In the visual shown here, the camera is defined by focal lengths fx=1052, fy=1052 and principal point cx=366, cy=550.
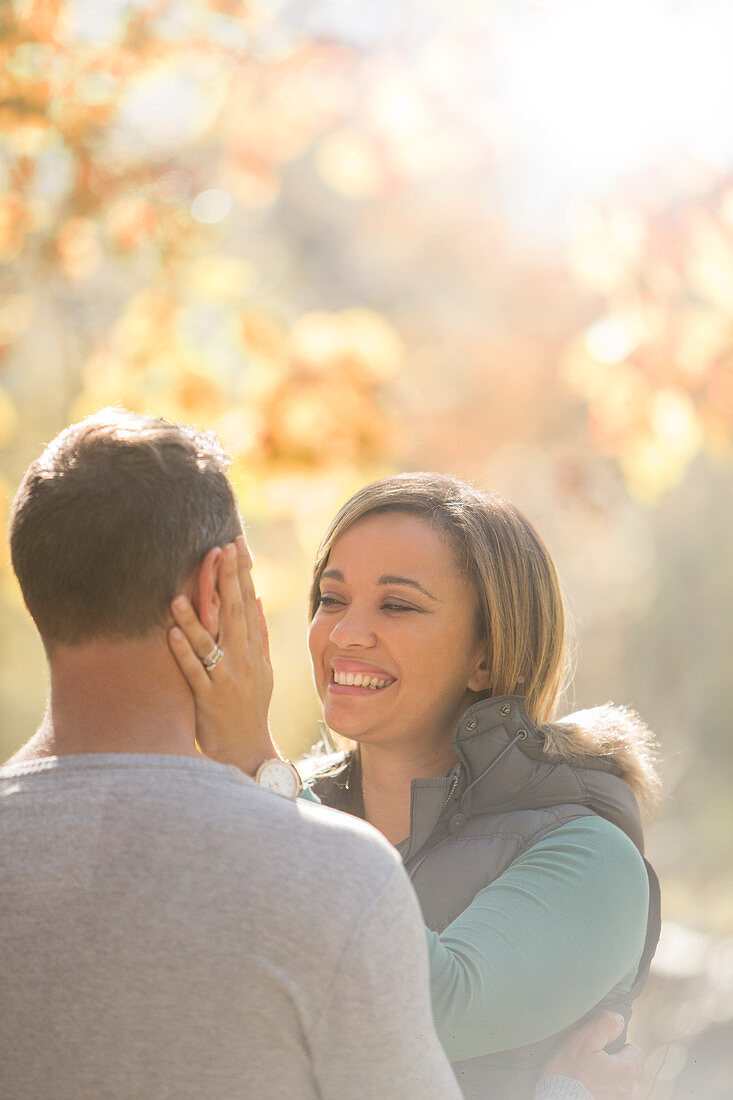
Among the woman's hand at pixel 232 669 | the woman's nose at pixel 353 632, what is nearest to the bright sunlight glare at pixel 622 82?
the woman's nose at pixel 353 632

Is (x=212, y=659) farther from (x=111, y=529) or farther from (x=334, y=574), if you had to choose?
(x=334, y=574)

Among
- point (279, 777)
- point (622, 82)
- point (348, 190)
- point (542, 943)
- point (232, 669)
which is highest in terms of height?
point (622, 82)

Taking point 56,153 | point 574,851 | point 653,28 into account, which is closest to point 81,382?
point 56,153

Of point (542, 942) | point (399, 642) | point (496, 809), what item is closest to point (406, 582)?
point (399, 642)

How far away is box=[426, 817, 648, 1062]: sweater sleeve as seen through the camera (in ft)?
4.60

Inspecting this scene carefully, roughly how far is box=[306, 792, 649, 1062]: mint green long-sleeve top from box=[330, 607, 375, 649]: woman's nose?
490 mm

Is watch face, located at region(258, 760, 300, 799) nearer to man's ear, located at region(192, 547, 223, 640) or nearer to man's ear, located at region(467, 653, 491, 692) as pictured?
man's ear, located at region(192, 547, 223, 640)

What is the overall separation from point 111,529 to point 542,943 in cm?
88

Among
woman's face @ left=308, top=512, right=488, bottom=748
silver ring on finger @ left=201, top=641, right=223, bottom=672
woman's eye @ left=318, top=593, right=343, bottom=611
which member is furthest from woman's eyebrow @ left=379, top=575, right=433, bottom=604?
silver ring on finger @ left=201, top=641, right=223, bottom=672

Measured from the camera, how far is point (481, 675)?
2016mm

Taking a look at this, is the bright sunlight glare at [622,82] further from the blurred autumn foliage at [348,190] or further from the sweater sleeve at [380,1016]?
the sweater sleeve at [380,1016]

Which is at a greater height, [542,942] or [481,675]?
[481,675]

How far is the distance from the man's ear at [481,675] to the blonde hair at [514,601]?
1 centimetres

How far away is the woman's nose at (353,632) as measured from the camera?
77.0 inches
